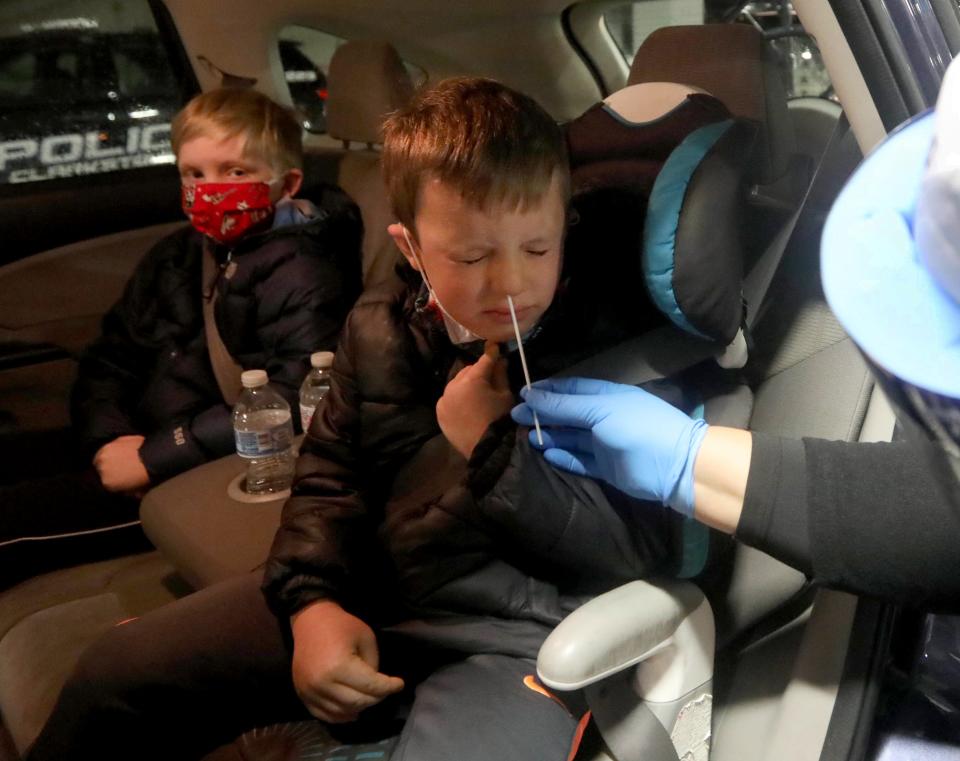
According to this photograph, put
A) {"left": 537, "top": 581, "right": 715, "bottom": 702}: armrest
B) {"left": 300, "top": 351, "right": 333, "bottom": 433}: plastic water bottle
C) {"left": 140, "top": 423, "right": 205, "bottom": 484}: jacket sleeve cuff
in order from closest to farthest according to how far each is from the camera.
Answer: {"left": 537, "top": 581, "right": 715, "bottom": 702}: armrest
{"left": 300, "top": 351, "right": 333, "bottom": 433}: plastic water bottle
{"left": 140, "top": 423, "right": 205, "bottom": 484}: jacket sleeve cuff

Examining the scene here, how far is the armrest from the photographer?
3.27ft

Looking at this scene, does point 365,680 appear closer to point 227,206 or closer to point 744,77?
point 744,77

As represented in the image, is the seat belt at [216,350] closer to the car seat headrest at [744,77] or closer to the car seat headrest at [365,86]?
the car seat headrest at [365,86]

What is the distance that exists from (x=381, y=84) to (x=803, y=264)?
117 cm

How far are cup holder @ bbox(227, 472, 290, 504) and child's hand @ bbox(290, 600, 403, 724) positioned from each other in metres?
0.52

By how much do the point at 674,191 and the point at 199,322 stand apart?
4.99 feet

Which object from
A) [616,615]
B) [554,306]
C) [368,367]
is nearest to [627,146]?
[554,306]

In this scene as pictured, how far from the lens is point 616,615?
40.8 inches

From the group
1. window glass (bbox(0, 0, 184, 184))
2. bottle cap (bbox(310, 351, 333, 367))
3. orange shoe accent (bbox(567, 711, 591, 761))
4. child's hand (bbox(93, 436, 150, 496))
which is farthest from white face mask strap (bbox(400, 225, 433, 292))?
window glass (bbox(0, 0, 184, 184))

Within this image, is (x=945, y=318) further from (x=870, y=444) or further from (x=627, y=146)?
(x=627, y=146)

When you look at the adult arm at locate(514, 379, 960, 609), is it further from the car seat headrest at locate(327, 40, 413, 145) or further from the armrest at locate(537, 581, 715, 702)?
the car seat headrest at locate(327, 40, 413, 145)

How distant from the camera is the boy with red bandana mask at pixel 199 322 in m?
2.04

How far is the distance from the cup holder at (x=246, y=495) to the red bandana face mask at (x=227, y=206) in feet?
1.86

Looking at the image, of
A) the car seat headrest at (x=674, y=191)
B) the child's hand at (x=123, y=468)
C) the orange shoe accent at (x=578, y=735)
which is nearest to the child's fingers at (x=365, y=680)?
the orange shoe accent at (x=578, y=735)
